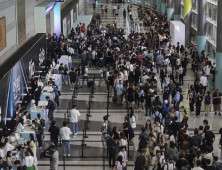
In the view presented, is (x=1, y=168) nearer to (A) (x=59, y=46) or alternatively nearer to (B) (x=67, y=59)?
(B) (x=67, y=59)

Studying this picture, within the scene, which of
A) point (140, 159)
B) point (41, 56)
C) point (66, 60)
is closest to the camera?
point (140, 159)

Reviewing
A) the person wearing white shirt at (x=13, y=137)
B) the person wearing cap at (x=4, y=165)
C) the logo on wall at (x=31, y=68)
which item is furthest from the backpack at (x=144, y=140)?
the logo on wall at (x=31, y=68)

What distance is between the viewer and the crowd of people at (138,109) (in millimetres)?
12078

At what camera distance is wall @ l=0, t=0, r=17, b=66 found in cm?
1753

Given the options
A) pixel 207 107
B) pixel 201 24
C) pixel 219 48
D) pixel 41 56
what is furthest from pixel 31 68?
pixel 201 24

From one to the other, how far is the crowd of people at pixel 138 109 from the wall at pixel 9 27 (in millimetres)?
2009

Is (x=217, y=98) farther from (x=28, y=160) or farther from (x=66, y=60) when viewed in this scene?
(x=66, y=60)

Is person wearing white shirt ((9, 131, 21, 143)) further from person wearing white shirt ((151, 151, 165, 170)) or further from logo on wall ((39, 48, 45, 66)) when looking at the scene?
logo on wall ((39, 48, 45, 66))

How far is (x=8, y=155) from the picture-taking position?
11945mm

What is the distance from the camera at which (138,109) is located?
19984 millimetres

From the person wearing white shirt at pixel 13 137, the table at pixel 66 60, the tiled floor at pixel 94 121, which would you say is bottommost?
the tiled floor at pixel 94 121

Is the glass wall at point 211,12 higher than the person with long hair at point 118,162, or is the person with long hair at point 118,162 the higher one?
the glass wall at point 211,12

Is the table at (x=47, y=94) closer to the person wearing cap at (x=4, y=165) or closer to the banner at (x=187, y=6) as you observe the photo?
the person wearing cap at (x=4, y=165)

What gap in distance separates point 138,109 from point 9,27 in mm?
6816
